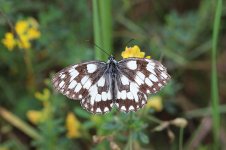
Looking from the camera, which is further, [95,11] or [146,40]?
[146,40]

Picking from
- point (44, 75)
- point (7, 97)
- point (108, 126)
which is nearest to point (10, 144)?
point (7, 97)

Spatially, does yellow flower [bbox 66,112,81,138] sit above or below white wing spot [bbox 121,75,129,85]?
above

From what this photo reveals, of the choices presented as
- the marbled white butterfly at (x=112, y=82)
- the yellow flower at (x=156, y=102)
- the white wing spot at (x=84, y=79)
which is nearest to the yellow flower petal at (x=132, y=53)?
the marbled white butterfly at (x=112, y=82)

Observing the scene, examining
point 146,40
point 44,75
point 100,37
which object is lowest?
point 100,37

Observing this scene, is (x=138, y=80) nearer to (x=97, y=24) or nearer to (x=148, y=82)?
(x=148, y=82)

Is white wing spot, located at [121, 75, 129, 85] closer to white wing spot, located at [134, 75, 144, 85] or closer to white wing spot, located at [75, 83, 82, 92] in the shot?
white wing spot, located at [134, 75, 144, 85]

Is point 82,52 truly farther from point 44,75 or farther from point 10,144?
point 10,144

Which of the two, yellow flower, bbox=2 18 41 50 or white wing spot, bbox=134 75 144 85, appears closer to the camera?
white wing spot, bbox=134 75 144 85

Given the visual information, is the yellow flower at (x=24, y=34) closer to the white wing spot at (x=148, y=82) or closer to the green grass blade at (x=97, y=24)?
the green grass blade at (x=97, y=24)

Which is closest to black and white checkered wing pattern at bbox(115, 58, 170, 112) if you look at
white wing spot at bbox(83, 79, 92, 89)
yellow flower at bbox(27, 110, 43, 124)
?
white wing spot at bbox(83, 79, 92, 89)
